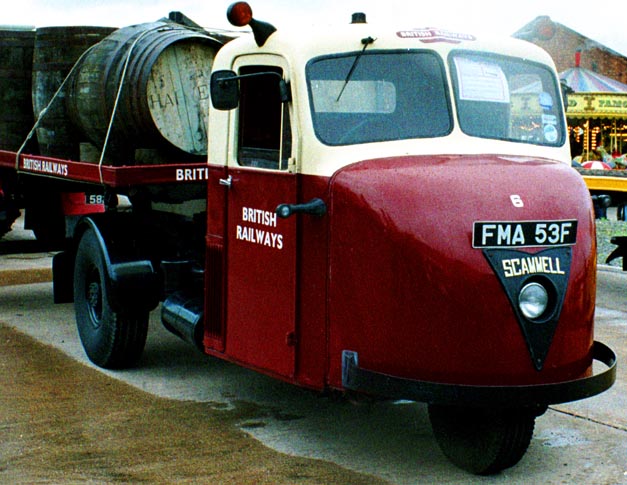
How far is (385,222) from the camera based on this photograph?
4672mm

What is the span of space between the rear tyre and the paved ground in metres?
0.08

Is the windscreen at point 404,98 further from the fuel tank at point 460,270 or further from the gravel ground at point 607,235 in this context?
the gravel ground at point 607,235

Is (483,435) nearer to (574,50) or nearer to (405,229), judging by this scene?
(405,229)

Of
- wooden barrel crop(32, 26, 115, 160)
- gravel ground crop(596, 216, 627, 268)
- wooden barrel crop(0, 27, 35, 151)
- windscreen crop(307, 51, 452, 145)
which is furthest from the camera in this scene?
gravel ground crop(596, 216, 627, 268)

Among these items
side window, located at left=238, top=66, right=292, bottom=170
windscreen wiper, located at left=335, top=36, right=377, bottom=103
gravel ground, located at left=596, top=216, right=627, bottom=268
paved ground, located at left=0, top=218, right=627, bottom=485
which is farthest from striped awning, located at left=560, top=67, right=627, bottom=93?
windscreen wiper, located at left=335, top=36, right=377, bottom=103

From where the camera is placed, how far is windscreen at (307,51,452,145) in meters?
5.19

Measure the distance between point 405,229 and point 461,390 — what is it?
72 cm

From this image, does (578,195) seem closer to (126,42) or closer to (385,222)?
(385,222)

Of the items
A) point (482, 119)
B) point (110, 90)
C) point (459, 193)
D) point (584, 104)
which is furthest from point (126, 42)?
point (584, 104)

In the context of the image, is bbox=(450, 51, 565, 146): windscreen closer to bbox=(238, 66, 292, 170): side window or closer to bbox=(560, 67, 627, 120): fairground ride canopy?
bbox=(238, 66, 292, 170): side window

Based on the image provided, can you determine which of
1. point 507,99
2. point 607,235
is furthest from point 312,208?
point 607,235

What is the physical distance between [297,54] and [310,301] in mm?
1203

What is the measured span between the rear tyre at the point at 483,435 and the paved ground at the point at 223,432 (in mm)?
79

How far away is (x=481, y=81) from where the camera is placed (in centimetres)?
545
